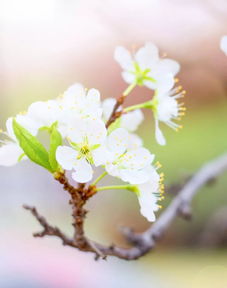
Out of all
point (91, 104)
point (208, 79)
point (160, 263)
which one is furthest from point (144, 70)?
point (160, 263)

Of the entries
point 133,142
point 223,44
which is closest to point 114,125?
point 133,142

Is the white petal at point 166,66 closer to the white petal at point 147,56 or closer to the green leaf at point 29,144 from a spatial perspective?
the white petal at point 147,56

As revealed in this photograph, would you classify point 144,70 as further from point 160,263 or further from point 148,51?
point 160,263

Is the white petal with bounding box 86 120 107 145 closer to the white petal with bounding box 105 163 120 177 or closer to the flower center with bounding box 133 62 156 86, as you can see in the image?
the white petal with bounding box 105 163 120 177

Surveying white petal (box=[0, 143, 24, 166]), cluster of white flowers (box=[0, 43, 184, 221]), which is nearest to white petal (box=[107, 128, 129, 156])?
cluster of white flowers (box=[0, 43, 184, 221])

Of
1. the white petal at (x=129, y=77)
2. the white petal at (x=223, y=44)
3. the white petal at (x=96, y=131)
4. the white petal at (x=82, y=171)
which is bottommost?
the white petal at (x=82, y=171)


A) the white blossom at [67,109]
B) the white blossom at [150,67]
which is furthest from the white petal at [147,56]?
the white blossom at [67,109]

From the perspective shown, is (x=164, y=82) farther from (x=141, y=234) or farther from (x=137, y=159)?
(x=141, y=234)

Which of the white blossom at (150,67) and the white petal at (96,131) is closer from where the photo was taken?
the white petal at (96,131)
